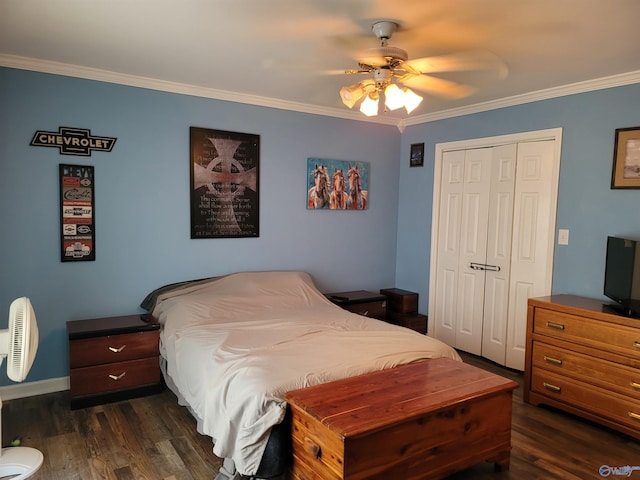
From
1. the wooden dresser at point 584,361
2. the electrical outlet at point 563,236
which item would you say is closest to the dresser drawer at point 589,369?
the wooden dresser at point 584,361

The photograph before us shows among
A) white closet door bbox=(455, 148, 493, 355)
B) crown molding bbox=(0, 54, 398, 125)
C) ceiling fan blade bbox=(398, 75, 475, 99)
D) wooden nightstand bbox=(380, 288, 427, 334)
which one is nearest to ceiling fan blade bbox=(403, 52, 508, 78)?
ceiling fan blade bbox=(398, 75, 475, 99)

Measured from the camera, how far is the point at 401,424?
76.0 inches

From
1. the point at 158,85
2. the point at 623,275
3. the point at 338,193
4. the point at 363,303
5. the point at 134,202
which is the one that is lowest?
the point at 363,303

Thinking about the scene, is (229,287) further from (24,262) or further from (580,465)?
(580,465)

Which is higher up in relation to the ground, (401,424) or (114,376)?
(401,424)

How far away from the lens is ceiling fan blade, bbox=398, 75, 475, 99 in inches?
128

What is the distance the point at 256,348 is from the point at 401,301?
235cm

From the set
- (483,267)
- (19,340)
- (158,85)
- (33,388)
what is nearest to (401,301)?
(483,267)

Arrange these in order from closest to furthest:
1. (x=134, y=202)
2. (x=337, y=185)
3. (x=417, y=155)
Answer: (x=134, y=202) → (x=337, y=185) → (x=417, y=155)

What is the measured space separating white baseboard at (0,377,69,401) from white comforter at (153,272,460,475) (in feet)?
2.82

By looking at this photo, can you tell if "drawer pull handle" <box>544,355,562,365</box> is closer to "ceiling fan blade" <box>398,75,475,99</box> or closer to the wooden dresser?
the wooden dresser

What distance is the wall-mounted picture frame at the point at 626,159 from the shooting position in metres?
3.08

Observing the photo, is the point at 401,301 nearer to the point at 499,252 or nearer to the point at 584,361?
the point at 499,252

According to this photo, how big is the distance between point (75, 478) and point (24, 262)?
1595 millimetres
